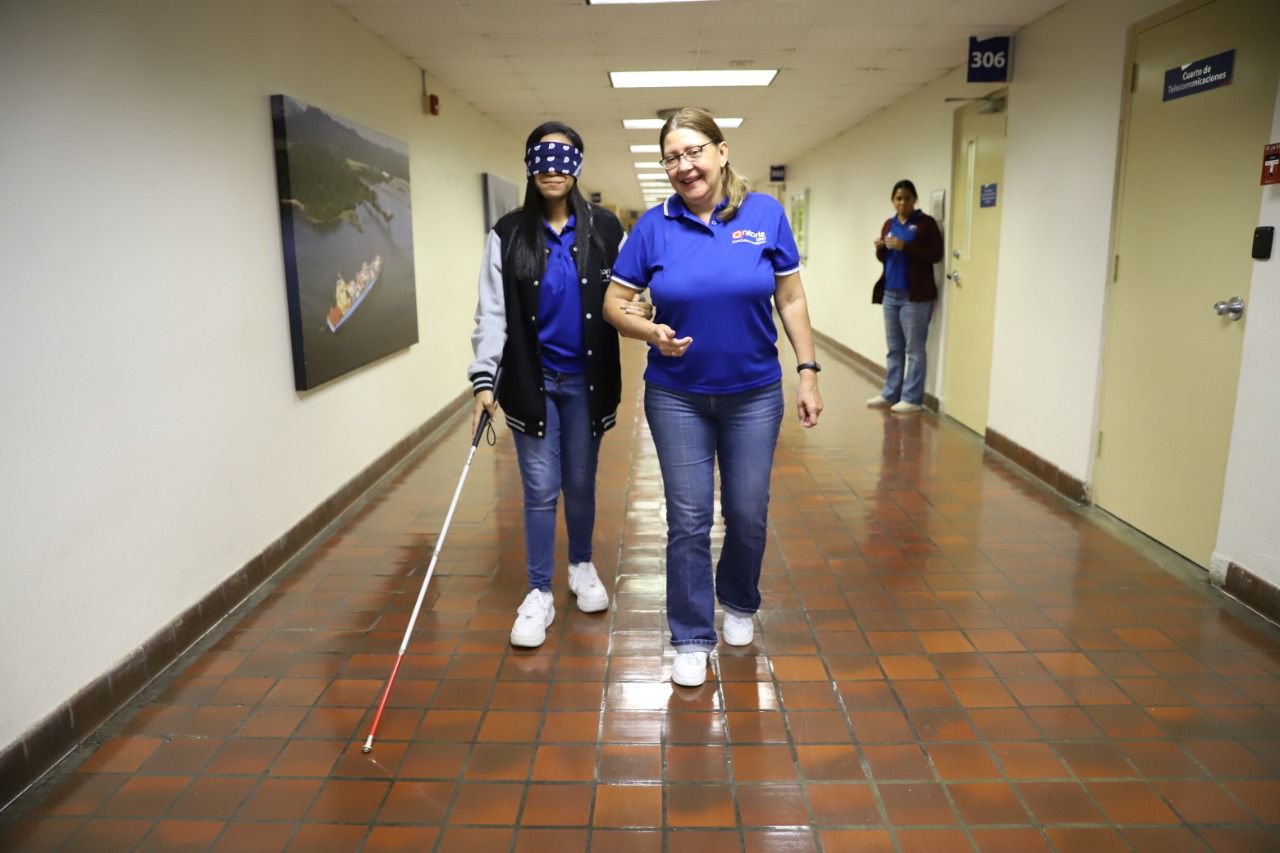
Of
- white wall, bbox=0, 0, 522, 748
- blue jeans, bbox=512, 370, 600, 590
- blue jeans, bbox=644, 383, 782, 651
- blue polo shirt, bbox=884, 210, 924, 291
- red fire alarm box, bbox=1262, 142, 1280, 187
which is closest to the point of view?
white wall, bbox=0, 0, 522, 748

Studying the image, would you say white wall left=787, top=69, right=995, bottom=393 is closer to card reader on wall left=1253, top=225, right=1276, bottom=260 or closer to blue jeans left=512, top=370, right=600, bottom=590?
card reader on wall left=1253, top=225, right=1276, bottom=260

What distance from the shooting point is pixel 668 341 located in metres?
2.51

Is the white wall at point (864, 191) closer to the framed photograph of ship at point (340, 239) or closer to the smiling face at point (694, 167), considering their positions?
the framed photograph of ship at point (340, 239)

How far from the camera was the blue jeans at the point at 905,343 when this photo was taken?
6.93m

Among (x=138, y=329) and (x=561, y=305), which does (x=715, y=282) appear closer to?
(x=561, y=305)

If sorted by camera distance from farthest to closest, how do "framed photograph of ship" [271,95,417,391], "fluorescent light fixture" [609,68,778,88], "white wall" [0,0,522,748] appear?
"fluorescent light fixture" [609,68,778,88] → "framed photograph of ship" [271,95,417,391] → "white wall" [0,0,522,748]

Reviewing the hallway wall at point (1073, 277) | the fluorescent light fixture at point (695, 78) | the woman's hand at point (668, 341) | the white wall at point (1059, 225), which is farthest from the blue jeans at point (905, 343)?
the woman's hand at point (668, 341)

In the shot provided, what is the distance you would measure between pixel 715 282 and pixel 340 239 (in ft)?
8.89

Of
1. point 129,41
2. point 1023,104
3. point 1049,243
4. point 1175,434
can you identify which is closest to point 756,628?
point 1175,434

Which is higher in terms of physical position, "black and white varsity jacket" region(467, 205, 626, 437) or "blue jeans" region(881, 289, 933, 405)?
"black and white varsity jacket" region(467, 205, 626, 437)

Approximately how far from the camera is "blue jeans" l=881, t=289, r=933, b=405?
693 cm

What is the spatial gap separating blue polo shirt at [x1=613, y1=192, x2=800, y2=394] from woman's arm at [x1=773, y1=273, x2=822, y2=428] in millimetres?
65

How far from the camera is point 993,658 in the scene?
9.81 feet

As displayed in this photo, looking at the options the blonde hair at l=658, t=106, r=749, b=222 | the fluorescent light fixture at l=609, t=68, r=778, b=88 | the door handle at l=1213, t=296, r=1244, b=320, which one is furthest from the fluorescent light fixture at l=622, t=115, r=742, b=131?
the blonde hair at l=658, t=106, r=749, b=222
